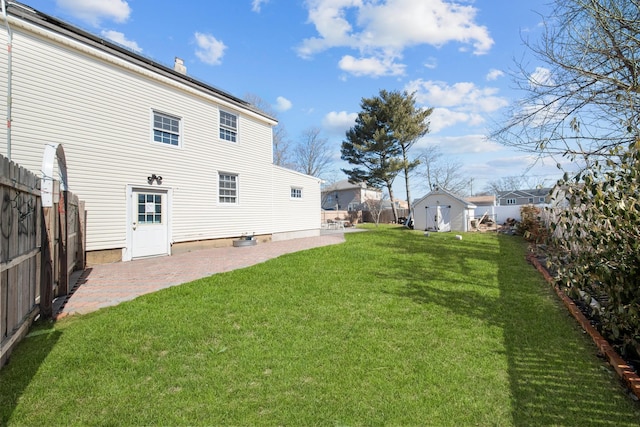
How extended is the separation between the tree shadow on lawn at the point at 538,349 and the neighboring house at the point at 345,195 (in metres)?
34.2

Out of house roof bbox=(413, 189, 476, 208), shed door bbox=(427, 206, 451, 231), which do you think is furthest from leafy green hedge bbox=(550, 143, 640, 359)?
shed door bbox=(427, 206, 451, 231)

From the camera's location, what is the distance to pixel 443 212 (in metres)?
20.9

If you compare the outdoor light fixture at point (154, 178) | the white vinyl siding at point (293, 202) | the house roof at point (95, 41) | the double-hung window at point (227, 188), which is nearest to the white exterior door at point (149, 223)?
the outdoor light fixture at point (154, 178)

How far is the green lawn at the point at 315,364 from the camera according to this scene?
2215 mm

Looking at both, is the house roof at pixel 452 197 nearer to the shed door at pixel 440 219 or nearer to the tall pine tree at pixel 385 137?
the shed door at pixel 440 219

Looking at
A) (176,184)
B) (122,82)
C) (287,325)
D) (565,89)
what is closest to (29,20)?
(122,82)

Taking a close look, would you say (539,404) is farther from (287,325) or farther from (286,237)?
(286,237)

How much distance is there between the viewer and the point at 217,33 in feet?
35.2

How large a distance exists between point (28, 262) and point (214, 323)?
7.05ft

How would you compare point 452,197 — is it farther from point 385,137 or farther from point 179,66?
point 179,66

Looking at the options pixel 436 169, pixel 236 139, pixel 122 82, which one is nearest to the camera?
pixel 122 82

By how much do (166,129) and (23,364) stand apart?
26.5 ft

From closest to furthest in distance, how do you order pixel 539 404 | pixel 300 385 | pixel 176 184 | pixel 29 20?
pixel 539 404, pixel 300 385, pixel 29 20, pixel 176 184

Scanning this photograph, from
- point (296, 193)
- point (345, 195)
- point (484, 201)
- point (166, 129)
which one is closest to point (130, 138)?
point (166, 129)
